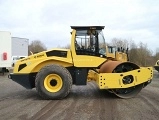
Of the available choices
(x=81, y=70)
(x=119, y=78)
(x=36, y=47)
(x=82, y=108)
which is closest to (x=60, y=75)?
(x=81, y=70)

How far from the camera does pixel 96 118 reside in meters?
7.29

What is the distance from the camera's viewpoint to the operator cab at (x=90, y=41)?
11.1 metres

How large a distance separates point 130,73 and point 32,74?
12.0 feet

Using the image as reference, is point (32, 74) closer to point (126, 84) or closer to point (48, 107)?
point (48, 107)

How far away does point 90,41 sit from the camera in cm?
1129

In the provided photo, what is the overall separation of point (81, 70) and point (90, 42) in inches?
45.1

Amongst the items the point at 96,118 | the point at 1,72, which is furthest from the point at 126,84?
the point at 1,72

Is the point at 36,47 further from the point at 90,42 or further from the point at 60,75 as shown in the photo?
the point at 60,75

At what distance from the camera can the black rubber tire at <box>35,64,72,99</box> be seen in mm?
10492

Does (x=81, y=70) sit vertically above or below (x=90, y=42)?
below

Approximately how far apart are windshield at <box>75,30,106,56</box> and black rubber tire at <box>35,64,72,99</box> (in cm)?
102

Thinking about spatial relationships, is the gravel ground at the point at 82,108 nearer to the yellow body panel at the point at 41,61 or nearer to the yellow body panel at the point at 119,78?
the yellow body panel at the point at 119,78

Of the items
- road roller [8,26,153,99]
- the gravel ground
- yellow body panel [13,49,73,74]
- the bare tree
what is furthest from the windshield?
the bare tree

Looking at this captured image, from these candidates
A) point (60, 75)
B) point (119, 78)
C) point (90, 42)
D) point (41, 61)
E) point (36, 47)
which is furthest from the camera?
point (36, 47)
